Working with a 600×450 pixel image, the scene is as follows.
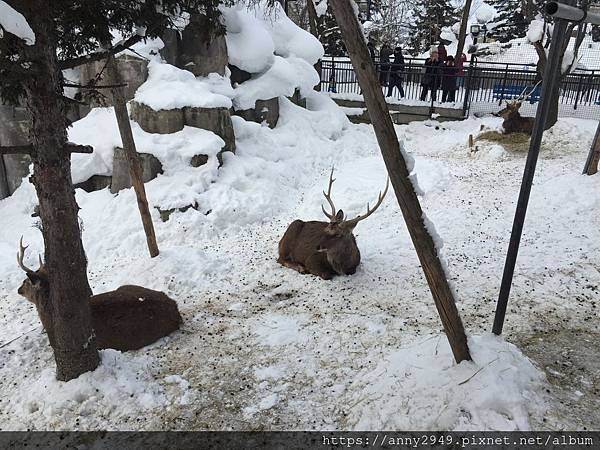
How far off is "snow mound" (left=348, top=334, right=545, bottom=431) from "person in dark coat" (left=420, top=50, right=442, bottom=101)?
12.3 m

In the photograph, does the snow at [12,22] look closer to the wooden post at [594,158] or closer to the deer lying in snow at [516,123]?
the wooden post at [594,158]

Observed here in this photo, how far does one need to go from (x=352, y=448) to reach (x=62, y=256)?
2.72m

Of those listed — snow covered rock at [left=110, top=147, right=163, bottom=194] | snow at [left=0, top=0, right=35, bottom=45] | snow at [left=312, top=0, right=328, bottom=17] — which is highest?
snow at [left=312, top=0, right=328, bottom=17]

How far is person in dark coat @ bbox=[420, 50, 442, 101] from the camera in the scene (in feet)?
48.2

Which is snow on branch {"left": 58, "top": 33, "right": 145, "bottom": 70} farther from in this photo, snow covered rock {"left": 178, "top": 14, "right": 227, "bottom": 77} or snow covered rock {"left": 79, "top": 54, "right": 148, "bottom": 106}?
snow covered rock {"left": 178, "top": 14, "right": 227, "bottom": 77}

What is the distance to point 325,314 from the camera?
17.3ft

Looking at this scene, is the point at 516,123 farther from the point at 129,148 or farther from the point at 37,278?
the point at 37,278

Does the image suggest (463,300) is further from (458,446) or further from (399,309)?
(458,446)

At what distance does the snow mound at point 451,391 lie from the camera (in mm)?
3244

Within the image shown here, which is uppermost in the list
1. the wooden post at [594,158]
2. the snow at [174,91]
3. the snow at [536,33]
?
the snow at [536,33]

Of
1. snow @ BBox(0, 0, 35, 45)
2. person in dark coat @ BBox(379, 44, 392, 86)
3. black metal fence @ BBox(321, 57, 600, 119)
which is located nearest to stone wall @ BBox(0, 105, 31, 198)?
snow @ BBox(0, 0, 35, 45)

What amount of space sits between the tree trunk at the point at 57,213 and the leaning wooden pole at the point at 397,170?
2165mm

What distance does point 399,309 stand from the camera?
526 cm

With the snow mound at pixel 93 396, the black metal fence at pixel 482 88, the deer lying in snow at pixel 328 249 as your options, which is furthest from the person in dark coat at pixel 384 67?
the snow mound at pixel 93 396
